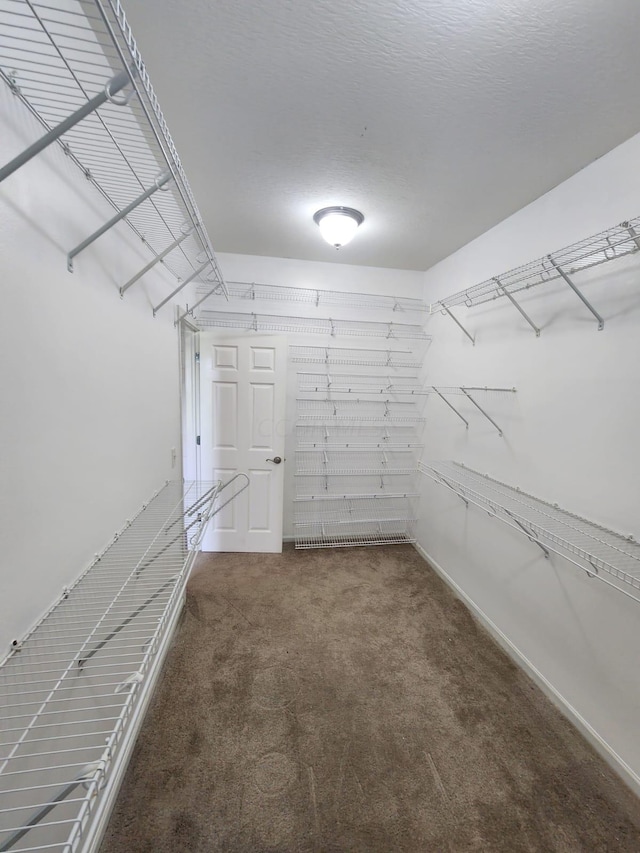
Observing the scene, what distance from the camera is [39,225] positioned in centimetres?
95

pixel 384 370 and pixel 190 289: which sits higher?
pixel 190 289

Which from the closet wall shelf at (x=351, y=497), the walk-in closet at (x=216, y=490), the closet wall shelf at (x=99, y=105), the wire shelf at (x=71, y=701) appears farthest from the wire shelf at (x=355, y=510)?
the closet wall shelf at (x=99, y=105)

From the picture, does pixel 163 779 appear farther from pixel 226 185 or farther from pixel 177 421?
pixel 226 185

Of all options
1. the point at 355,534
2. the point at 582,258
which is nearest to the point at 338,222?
the point at 582,258

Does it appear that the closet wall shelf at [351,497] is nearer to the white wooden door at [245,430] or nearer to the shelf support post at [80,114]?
the white wooden door at [245,430]

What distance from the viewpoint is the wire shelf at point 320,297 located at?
3.06 m

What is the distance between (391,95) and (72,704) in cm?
242

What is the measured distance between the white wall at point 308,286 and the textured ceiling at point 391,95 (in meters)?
0.96

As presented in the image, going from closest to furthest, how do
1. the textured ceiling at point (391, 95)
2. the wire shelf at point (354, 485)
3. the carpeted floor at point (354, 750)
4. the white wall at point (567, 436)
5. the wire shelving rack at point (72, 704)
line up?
the wire shelving rack at point (72, 704)
the textured ceiling at point (391, 95)
the carpeted floor at point (354, 750)
the white wall at point (567, 436)
the wire shelf at point (354, 485)

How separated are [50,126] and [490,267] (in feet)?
7.76

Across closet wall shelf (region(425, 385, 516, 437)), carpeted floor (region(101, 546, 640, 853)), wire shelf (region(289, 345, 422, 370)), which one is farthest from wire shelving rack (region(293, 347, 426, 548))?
carpeted floor (region(101, 546, 640, 853))

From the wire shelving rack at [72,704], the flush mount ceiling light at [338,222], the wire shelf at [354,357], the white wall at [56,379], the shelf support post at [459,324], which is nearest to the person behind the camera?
the wire shelving rack at [72,704]

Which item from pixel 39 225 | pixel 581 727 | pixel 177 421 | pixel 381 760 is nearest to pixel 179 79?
pixel 39 225

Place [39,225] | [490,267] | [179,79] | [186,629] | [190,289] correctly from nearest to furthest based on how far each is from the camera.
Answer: [39,225] → [179,79] → [186,629] → [490,267] → [190,289]
